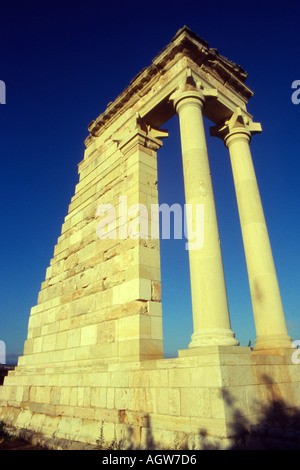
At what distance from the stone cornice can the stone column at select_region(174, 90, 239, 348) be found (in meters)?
2.23

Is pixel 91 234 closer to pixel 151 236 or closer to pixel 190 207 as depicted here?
pixel 151 236

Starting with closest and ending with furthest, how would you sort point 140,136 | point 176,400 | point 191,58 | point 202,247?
point 176,400 → point 202,247 → point 140,136 → point 191,58

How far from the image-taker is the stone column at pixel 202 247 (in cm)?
755

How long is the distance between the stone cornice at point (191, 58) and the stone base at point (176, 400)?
1051 cm

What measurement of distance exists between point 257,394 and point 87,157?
41.7 ft

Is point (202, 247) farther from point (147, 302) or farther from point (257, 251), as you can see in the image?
point (257, 251)

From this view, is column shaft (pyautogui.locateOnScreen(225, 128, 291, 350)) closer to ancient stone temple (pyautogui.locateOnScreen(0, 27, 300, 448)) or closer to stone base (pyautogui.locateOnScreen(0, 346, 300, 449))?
ancient stone temple (pyautogui.locateOnScreen(0, 27, 300, 448))

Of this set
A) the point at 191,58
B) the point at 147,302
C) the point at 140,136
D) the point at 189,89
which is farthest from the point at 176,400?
the point at 191,58

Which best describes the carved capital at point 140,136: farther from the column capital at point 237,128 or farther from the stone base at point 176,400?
the stone base at point 176,400

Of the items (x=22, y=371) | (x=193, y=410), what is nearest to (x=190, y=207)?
(x=193, y=410)

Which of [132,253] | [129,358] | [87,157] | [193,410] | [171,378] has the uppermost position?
[87,157]

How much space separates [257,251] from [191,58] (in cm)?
767

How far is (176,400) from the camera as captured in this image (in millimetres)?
6605
